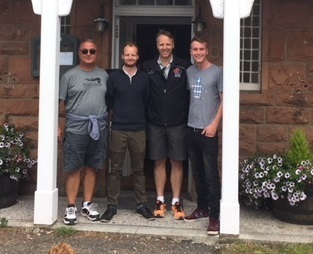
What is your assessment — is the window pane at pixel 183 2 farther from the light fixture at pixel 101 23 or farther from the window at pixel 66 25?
the window at pixel 66 25

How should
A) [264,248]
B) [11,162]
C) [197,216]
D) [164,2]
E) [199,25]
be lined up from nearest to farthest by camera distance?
[264,248]
[197,216]
[11,162]
[199,25]
[164,2]

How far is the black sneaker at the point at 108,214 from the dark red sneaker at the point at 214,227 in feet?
3.62

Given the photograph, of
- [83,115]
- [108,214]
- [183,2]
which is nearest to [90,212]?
[108,214]

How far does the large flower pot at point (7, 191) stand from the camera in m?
5.76

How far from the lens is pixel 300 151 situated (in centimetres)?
534

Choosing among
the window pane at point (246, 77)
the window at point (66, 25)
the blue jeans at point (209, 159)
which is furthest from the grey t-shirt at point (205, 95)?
the window at point (66, 25)

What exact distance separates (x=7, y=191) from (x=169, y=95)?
7.40ft

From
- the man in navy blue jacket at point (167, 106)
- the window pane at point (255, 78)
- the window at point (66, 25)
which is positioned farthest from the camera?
the window at point (66, 25)

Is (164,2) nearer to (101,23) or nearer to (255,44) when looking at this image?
(101,23)

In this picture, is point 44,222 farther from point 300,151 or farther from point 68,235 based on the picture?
point 300,151

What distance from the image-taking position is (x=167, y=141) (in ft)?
17.9

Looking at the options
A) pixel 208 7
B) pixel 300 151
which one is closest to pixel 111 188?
pixel 300 151

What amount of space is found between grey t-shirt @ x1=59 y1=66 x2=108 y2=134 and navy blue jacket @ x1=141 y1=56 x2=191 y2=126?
55 centimetres

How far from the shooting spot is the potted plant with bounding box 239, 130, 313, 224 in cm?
519
